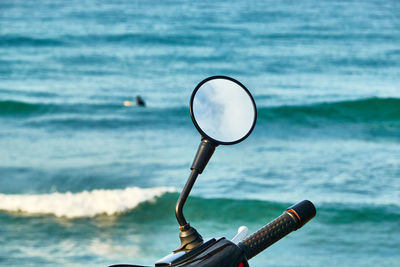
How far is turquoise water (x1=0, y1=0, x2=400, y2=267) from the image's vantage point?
25.4 feet

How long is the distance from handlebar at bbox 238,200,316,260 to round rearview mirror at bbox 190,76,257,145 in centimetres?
18

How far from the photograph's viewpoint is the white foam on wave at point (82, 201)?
836 centimetres

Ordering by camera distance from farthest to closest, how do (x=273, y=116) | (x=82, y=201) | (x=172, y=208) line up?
1. (x=273, y=116)
2. (x=82, y=201)
3. (x=172, y=208)

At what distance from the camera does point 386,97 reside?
46.3 ft

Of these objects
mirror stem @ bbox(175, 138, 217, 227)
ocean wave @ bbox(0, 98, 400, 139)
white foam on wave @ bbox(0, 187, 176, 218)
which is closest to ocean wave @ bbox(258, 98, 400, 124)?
ocean wave @ bbox(0, 98, 400, 139)

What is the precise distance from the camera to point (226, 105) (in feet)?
4.80

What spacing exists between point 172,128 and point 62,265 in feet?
19.4

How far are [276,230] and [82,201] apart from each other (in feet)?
24.8

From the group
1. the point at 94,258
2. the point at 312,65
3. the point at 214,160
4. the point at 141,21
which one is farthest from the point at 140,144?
the point at 141,21

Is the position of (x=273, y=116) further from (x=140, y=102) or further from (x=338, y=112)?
(x=140, y=102)

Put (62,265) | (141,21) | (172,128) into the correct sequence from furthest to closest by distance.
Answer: (141,21)
(172,128)
(62,265)

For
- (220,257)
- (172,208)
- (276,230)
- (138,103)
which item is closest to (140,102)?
(138,103)

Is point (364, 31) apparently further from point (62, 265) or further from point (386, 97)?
point (62, 265)

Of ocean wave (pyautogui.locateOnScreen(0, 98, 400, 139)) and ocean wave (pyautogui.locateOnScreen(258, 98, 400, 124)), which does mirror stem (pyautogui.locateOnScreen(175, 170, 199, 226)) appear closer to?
ocean wave (pyautogui.locateOnScreen(0, 98, 400, 139))
